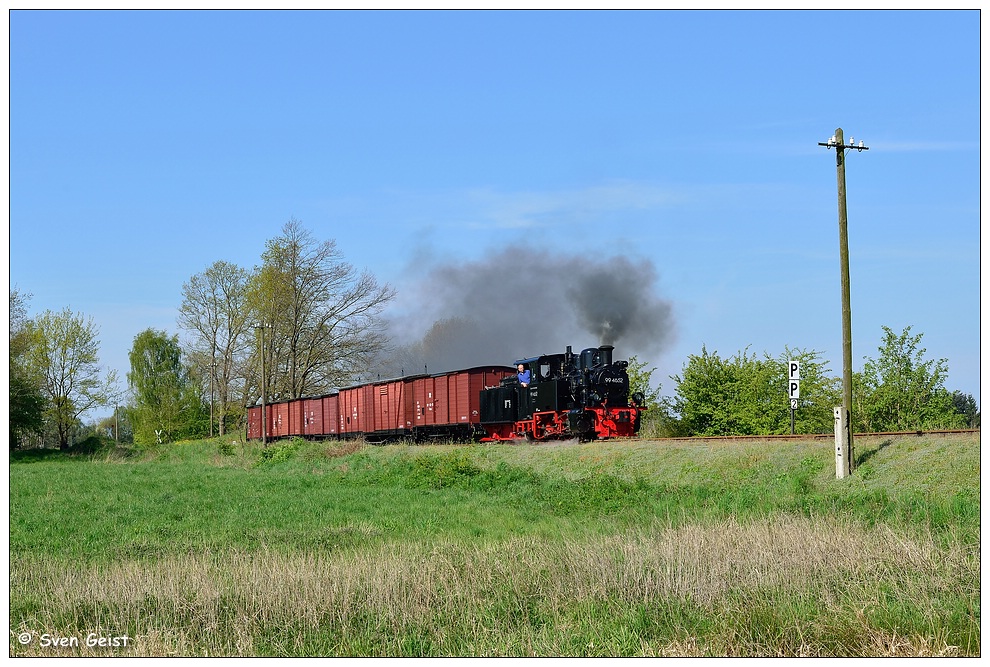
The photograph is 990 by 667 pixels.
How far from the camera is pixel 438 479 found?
2288cm

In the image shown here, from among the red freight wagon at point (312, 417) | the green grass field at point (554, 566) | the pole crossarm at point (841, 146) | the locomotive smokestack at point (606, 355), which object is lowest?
the green grass field at point (554, 566)

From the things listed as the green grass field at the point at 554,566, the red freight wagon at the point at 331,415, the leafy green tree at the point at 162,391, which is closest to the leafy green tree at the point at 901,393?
the green grass field at the point at 554,566

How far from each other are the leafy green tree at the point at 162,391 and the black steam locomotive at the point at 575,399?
36158mm

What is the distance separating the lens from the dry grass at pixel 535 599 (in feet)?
27.0

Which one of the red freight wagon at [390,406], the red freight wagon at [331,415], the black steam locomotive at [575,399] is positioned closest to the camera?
the black steam locomotive at [575,399]

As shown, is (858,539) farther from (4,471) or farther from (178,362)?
(178,362)

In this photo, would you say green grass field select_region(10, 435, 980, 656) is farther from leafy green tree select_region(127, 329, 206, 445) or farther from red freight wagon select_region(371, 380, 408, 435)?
leafy green tree select_region(127, 329, 206, 445)

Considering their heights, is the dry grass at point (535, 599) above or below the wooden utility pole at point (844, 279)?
below

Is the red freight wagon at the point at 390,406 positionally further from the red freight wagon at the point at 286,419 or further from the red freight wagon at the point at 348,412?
the red freight wagon at the point at 286,419

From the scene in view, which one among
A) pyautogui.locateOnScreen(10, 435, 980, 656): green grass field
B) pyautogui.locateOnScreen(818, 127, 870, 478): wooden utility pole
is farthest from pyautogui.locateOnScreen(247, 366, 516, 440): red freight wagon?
pyautogui.locateOnScreen(818, 127, 870, 478): wooden utility pole

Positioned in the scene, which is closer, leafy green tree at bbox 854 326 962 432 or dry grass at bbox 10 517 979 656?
dry grass at bbox 10 517 979 656

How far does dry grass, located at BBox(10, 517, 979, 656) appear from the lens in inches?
324

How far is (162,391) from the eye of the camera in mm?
60844

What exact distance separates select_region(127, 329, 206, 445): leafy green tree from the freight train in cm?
1733
